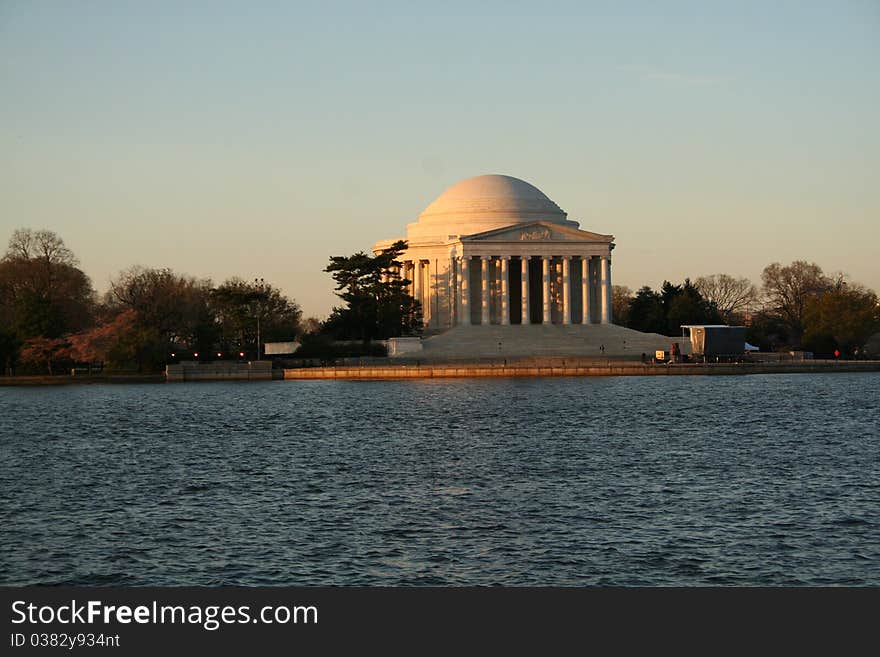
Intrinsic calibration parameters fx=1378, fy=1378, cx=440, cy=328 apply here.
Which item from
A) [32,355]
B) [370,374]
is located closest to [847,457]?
[370,374]

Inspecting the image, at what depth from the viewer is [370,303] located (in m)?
137

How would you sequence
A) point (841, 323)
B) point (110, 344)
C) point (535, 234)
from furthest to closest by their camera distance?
1. point (535, 234)
2. point (841, 323)
3. point (110, 344)

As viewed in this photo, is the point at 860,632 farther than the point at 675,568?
No

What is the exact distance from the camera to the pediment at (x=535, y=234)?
484 ft

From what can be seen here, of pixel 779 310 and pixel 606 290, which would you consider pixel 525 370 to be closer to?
pixel 606 290

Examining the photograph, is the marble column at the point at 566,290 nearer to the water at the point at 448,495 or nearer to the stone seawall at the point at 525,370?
the stone seawall at the point at 525,370

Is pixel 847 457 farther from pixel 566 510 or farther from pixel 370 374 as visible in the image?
pixel 370 374

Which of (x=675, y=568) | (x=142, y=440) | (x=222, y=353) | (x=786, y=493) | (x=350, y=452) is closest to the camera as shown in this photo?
(x=675, y=568)

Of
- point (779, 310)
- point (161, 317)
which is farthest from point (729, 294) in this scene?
point (161, 317)

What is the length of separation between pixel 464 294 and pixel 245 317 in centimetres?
2769

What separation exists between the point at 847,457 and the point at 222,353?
3398 inches

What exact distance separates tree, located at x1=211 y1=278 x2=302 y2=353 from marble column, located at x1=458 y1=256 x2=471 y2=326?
19095mm

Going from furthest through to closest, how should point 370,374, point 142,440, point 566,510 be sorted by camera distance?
point 370,374 → point 142,440 → point 566,510

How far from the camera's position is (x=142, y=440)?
204 feet
